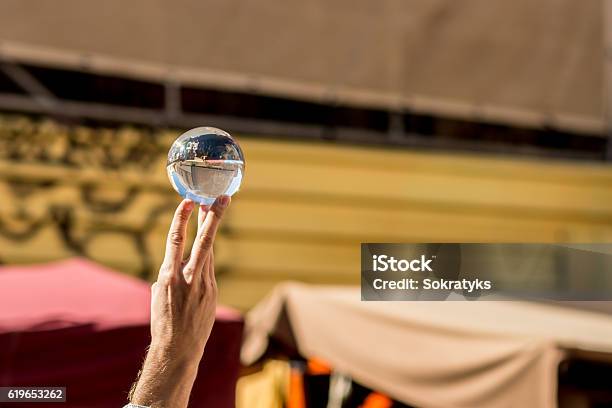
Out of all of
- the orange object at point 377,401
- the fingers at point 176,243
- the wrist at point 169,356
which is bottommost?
the orange object at point 377,401

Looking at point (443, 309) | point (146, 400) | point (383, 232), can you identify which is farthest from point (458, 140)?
point (146, 400)

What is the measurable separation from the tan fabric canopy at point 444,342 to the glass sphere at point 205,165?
2.14 m

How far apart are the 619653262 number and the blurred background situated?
257 cm

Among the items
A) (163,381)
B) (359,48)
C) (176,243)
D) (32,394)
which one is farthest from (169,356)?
(359,48)

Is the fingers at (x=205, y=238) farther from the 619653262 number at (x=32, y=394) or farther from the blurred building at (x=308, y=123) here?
the blurred building at (x=308, y=123)

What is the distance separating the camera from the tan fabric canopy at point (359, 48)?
6.29 meters

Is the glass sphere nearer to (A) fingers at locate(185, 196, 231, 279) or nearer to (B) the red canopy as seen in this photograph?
(A) fingers at locate(185, 196, 231, 279)

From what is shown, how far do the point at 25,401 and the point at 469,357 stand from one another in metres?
1.87

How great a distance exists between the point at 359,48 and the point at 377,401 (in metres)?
3.12

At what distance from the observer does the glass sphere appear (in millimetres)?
1673

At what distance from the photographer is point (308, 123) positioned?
23.2 ft

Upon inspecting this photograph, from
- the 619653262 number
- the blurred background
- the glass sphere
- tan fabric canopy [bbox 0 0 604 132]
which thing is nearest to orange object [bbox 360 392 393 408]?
the blurred background

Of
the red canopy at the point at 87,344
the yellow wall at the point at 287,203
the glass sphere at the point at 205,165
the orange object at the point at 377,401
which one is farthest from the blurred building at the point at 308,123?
the glass sphere at the point at 205,165

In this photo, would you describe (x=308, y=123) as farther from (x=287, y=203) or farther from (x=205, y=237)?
(x=205, y=237)
